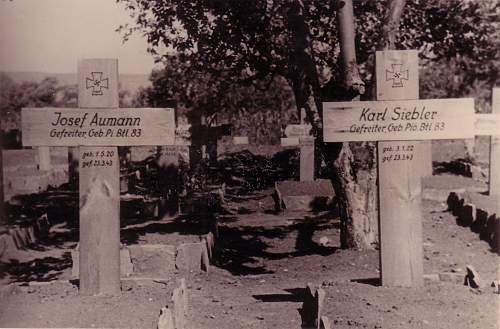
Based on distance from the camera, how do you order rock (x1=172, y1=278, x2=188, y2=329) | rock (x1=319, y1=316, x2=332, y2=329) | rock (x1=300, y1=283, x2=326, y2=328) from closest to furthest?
rock (x1=319, y1=316, x2=332, y2=329) → rock (x1=172, y1=278, x2=188, y2=329) → rock (x1=300, y1=283, x2=326, y2=328)

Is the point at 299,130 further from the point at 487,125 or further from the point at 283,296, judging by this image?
the point at 283,296

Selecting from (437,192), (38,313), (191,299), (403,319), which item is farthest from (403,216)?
(437,192)

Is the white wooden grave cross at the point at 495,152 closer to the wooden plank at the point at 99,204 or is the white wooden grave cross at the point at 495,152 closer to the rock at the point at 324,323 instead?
the rock at the point at 324,323

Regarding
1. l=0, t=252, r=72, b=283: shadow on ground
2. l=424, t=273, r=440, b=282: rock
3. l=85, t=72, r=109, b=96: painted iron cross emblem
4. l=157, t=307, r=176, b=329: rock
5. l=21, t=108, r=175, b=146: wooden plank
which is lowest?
l=0, t=252, r=72, b=283: shadow on ground

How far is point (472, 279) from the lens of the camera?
6926 mm

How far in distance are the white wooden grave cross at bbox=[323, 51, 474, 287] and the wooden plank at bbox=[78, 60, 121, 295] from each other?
2.32 meters

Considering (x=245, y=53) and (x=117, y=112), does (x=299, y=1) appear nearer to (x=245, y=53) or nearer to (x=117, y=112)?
(x=245, y=53)

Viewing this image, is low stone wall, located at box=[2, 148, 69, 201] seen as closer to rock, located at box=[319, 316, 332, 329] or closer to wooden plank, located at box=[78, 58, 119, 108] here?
wooden plank, located at box=[78, 58, 119, 108]

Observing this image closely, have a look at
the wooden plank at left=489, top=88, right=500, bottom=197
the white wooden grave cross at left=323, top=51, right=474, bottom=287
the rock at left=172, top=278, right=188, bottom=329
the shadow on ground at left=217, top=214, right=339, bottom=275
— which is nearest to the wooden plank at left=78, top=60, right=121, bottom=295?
the rock at left=172, top=278, right=188, bottom=329

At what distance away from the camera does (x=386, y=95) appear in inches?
263

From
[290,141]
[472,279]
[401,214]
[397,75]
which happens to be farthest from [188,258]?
[290,141]

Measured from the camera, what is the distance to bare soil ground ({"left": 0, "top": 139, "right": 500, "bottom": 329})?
619 cm

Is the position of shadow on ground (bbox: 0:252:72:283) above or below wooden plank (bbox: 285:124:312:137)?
below


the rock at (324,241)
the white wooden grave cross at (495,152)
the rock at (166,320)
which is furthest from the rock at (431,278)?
the white wooden grave cross at (495,152)
